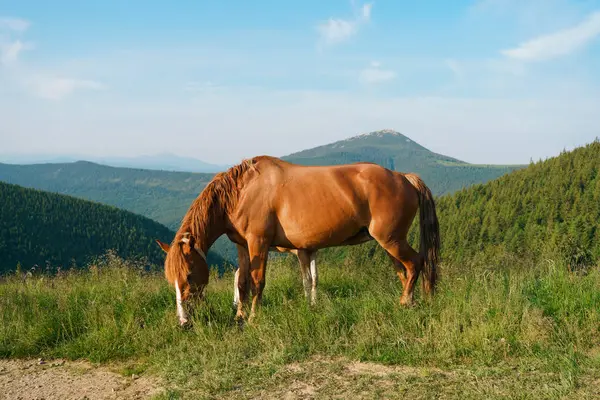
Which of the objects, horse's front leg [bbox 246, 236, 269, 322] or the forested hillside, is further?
the forested hillside

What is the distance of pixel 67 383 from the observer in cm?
455

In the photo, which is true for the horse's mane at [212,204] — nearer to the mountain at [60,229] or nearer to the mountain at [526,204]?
the mountain at [526,204]

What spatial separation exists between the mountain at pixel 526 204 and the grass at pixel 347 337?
69.4 metres

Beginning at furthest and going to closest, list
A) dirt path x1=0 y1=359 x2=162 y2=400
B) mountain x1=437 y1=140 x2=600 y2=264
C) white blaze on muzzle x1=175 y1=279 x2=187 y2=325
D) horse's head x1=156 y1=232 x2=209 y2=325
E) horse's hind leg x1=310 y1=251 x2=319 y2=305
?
mountain x1=437 y1=140 x2=600 y2=264 < horse's hind leg x1=310 y1=251 x2=319 y2=305 < horse's head x1=156 y1=232 x2=209 y2=325 < white blaze on muzzle x1=175 y1=279 x2=187 y2=325 < dirt path x1=0 y1=359 x2=162 y2=400

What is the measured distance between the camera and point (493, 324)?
184 inches

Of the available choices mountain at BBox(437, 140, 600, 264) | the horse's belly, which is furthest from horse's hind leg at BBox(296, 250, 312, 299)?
mountain at BBox(437, 140, 600, 264)

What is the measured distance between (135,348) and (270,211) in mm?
2201

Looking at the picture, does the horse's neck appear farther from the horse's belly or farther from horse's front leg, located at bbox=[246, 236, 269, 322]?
the horse's belly

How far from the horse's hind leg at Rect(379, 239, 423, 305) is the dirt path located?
9.90 ft

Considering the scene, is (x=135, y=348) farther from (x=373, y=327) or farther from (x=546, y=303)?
(x=546, y=303)

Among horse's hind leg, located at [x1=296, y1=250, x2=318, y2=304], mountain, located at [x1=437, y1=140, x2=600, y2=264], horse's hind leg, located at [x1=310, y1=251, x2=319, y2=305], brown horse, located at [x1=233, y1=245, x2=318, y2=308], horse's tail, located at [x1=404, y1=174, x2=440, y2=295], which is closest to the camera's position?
horse's tail, located at [x1=404, y1=174, x2=440, y2=295]

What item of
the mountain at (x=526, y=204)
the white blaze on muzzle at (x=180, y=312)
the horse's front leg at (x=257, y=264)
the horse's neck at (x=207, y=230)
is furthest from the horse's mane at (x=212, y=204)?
the mountain at (x=526, y=204)

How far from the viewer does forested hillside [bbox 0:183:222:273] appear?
115875 mm

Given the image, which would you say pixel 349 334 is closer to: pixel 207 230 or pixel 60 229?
pixel 207 230
